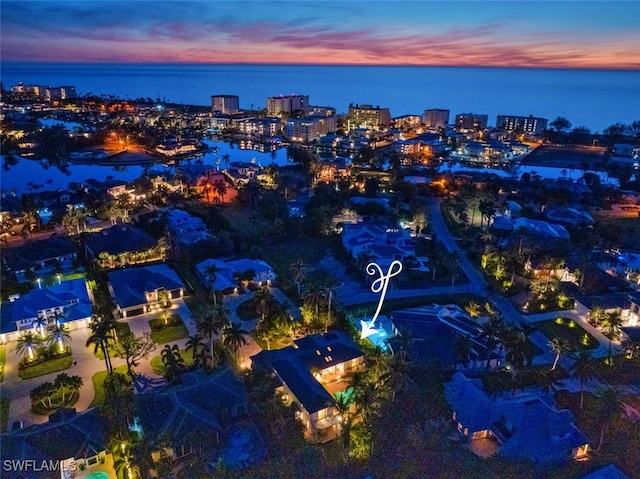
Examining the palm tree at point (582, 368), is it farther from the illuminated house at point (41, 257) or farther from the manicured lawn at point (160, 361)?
the illuminated house at point (41, 257)

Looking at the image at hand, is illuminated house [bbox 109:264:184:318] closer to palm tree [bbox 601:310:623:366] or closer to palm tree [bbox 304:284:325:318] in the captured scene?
palm tree [bbox 304:284:325:318]

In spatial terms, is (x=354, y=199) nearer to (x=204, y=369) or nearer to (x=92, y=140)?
(x=204, y=369)

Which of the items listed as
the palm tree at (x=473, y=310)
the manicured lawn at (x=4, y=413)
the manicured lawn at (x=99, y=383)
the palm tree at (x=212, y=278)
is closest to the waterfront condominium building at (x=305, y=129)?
the palm tree at (x=212, y=278)

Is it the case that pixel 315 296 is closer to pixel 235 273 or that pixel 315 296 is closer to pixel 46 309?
pixel 235 273

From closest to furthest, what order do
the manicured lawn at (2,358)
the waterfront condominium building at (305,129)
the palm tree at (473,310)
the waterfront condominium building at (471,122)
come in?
the manicured lawn at (2,358) < the palm tree at (473,310) < the waterfront condominium building at (305,129) < the waterfront condominium building at (471,122)

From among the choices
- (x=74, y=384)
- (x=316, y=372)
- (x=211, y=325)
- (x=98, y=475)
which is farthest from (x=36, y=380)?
(x=316, y=372)

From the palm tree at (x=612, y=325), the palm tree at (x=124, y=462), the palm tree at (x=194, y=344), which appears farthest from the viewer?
the palm tree at (x=612, y=325)

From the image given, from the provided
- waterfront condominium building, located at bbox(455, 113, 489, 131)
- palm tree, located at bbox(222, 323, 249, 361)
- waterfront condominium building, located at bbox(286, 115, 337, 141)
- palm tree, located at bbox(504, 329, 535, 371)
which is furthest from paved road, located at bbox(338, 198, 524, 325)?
waterfront condominium building, located at bbox(455, 113, 489, 131)

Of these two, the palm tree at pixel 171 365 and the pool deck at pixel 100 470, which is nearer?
the pool deck at pixel 100 470
